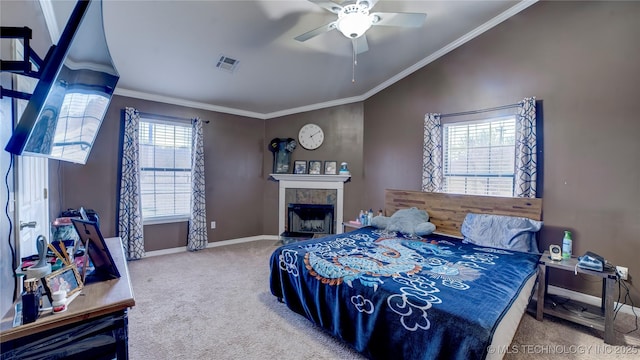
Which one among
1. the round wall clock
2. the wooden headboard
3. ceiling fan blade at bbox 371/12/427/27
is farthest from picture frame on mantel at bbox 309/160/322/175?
ceiling fan blade at bbox 371/12/427/27

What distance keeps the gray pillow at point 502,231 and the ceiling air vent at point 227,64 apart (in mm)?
3543

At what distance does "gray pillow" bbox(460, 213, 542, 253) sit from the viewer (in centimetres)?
279

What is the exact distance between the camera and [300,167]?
5.14 m

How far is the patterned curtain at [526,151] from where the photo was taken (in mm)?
2936

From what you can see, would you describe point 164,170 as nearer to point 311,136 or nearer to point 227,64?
point 227,64

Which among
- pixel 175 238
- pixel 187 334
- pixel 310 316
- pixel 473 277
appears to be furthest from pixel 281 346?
pixel 175 238

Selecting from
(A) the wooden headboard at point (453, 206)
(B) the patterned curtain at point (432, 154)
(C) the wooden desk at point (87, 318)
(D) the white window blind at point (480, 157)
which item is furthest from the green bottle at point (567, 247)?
(C) the wooden desk at point (87, 318)

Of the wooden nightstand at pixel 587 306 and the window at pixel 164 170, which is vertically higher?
the window at pixel 164 170

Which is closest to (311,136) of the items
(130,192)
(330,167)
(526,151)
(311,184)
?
(330,167)

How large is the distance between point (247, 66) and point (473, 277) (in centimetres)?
349

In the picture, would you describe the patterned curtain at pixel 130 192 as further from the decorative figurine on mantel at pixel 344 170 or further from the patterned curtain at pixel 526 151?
the patterned curtain at pixel 526 151

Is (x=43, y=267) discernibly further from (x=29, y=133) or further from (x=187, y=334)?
(x=187, y=334)

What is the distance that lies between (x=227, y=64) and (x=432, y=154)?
300 cm

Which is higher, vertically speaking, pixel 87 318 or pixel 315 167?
pixel 315 167
